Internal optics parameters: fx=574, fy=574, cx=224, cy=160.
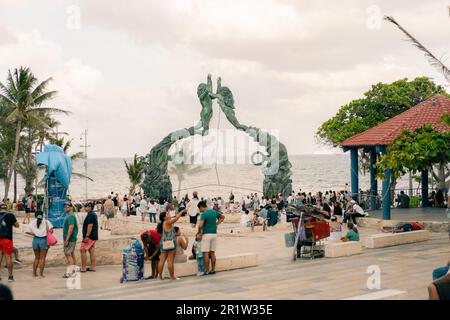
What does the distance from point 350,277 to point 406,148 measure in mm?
5751

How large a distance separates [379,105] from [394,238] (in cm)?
2441

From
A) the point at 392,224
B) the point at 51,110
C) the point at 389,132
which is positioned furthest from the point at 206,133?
the point at 392,224

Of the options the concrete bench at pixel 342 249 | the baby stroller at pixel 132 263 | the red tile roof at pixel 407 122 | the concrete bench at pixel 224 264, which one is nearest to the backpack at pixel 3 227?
the baby stroller at pixel 132 263

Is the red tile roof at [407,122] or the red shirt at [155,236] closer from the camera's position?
the red shirt at [155,236]

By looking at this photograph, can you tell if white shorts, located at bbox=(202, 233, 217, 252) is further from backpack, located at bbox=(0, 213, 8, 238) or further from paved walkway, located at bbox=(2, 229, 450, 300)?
backpack, located at bbox=(0, 213, 8, 238)

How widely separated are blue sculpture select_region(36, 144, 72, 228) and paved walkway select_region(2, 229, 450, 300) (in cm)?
811

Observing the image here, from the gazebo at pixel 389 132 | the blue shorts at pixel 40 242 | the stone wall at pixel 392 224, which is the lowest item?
the stone wall at pixel 392 224

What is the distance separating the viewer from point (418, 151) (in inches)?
606

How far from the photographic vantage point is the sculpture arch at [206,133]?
1362 inches

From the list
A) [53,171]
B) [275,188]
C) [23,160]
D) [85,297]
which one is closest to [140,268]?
[85,297]

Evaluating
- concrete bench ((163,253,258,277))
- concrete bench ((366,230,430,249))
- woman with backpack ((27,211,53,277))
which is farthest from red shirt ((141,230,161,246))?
concrete bench ((366,230,430,249))

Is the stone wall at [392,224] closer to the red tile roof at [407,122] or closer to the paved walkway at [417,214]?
the paved walkway at [417,214]

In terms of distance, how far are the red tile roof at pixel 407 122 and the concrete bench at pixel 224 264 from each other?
1124cm

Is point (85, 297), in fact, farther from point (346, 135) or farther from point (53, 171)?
point (346, 135)
